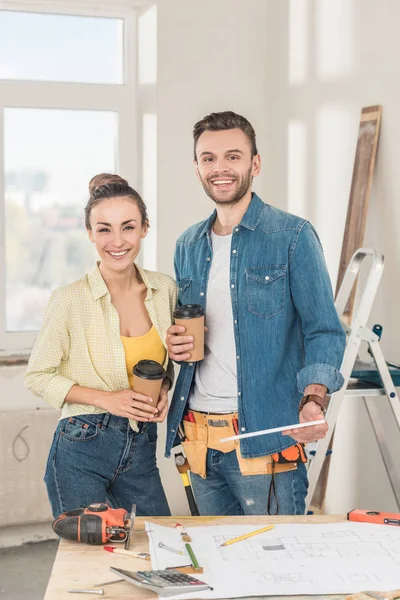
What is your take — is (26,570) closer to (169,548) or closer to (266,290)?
(266,290)

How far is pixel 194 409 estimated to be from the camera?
231 centimetres

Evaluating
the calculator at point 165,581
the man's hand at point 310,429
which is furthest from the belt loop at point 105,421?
the calculator at point 165,581

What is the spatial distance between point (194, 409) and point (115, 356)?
28 cm

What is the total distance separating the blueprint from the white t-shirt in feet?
1.55

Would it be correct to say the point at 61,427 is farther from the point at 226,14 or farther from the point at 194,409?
the point at 226,14

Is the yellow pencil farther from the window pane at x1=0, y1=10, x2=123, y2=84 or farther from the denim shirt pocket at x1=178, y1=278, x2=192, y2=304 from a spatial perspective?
the window pane at x1=0, y1=10, x2=123, y2=84

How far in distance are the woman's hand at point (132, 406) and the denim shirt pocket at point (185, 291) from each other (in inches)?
14.9

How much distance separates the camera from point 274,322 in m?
2.28

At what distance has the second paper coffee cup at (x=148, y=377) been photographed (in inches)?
81.8

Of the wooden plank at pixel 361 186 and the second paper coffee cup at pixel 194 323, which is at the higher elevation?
the wooden plank at pixel 361 186

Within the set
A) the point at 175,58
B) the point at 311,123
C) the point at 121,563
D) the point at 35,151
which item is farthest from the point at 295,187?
the point at 121,563

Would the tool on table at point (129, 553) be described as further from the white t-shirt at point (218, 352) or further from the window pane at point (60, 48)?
the window pane at point (60, 48)

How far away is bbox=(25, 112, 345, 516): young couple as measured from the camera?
2.17 meters

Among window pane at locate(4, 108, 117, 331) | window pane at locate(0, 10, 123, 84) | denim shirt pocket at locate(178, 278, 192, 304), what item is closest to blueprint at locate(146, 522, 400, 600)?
denim shirt pocket at locate(178, 278, 192, 304)
